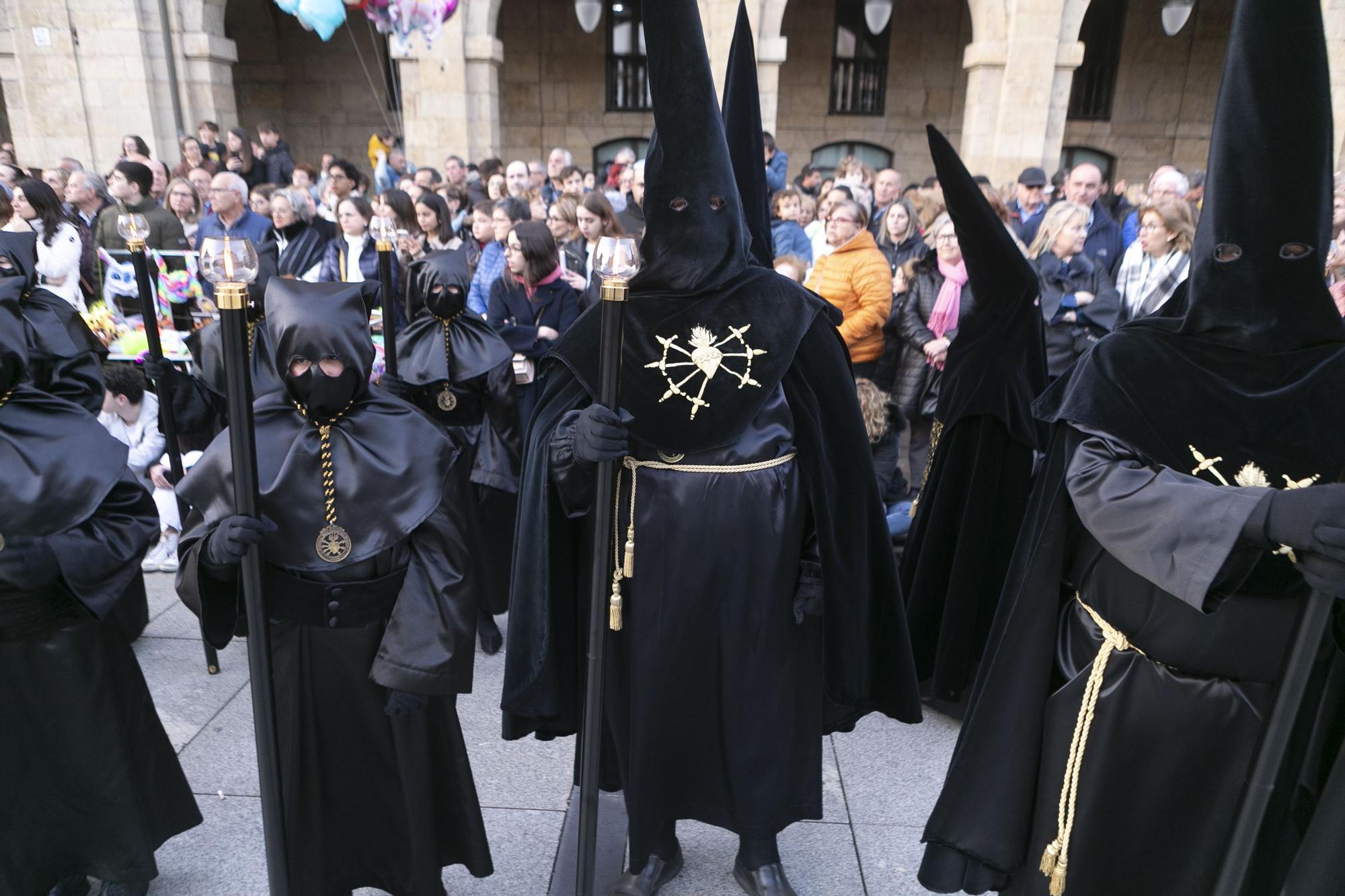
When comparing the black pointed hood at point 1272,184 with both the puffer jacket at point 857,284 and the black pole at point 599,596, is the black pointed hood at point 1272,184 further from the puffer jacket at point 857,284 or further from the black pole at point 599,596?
the puffer jacket at point 857,284

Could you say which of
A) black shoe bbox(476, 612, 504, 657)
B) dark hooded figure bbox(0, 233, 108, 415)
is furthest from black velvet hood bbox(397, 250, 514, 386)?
dark hooded figure bbox(0, 233, 108, 415)

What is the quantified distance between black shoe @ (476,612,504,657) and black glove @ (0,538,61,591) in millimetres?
2337

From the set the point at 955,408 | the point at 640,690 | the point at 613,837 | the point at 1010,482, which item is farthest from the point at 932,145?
the point at 613,837

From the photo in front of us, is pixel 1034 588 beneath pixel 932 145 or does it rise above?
beneath

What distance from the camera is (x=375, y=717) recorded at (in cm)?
268

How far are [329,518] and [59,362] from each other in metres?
1.40

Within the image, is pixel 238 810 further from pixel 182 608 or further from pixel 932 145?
pixel 932 145

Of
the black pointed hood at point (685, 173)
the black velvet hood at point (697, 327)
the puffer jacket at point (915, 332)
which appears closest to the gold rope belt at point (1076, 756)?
the black velvet hood at point (697, 327)

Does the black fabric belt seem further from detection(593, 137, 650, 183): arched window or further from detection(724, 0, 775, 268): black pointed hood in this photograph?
detection(593, 137, 650, 183): arched window

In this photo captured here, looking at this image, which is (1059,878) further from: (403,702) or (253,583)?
(253,583)

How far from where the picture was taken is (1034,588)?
2.40 metres

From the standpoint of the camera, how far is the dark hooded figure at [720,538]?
109 inches

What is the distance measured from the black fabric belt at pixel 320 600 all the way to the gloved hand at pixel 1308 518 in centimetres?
212

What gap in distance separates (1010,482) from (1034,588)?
174cm
